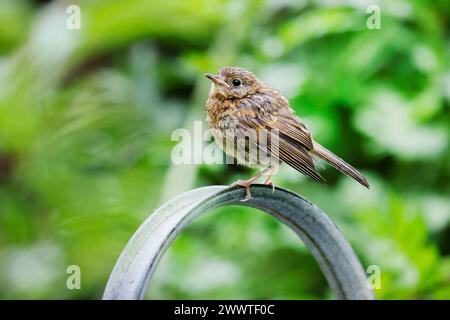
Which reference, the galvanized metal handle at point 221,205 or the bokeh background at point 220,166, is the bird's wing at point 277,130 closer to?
Answer: the galvanized metal handle at point 221,205

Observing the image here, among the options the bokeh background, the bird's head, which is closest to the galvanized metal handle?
the bird's head

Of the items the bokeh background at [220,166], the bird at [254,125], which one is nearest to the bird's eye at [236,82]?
the bird at [254,125]

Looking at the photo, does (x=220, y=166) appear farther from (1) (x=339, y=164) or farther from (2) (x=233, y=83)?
(1) (x=339, y=164)

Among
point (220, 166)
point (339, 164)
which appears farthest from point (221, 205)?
point (220, 166)

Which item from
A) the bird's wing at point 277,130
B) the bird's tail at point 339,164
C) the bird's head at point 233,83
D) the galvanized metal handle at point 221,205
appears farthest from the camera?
the bird's head at point 233,83

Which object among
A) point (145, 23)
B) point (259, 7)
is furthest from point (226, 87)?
point (145, 23)
